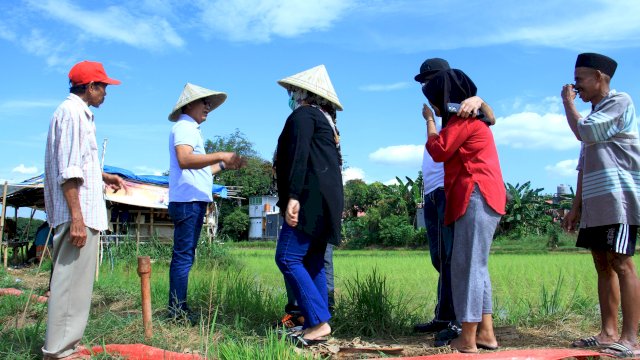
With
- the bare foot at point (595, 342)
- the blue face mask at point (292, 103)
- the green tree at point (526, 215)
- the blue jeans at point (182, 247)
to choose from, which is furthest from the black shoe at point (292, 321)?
the green tree at point (526, 215)

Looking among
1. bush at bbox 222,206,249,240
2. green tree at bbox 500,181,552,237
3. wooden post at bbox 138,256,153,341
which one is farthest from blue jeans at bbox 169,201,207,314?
bush at bbox 222,206,249,240

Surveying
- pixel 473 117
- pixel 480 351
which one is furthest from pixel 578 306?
pixel 473 117

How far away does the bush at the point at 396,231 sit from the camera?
2725 cm

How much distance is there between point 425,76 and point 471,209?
4.24 feet

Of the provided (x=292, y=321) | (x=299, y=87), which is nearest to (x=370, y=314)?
(x=292, y=321)

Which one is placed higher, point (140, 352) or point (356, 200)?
point (356, 200)

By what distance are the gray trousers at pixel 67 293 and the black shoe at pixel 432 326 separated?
86.9 inches

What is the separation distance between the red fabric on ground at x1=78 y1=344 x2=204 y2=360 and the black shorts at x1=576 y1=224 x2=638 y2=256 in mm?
2412

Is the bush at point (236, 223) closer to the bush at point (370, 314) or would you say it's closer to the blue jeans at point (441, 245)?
the bush at point (370, 314)

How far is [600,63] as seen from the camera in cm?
365

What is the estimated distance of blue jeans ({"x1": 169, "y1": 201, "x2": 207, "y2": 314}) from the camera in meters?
4.24

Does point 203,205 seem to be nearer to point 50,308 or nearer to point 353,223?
point 50,308

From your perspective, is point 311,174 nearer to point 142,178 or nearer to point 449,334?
point 449,334

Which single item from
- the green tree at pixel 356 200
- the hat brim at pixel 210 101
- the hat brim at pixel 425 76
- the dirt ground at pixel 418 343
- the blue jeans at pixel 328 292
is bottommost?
the dirt ground at pixel 418 343
